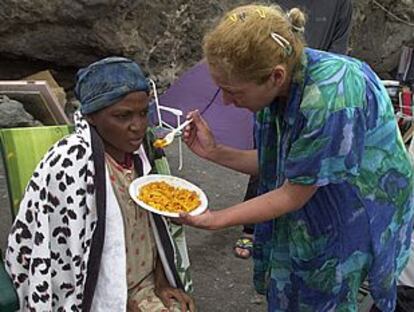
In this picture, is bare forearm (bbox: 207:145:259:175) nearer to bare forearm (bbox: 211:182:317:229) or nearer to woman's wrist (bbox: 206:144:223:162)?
woman's wrist (bbox: 206:144:223:162)

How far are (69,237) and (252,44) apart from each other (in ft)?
2.71

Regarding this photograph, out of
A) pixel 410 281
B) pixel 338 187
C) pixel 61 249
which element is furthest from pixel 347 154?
pixel 410 281

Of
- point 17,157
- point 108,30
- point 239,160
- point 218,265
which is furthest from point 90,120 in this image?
point 108,30

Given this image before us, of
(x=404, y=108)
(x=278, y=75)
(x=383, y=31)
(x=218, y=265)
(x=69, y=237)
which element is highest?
(x=278, y=75)

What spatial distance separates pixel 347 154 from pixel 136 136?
68cm

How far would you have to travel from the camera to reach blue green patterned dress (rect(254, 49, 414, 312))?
1950 millimetres

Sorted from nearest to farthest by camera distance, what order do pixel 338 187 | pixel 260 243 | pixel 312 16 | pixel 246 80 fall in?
pixel 246 80, pixel 338 187, pixel 260 243, pixel 312 16

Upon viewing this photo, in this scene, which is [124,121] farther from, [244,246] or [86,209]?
[244,246]

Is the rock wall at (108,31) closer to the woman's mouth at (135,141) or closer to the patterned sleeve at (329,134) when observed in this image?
the woman's mouth at (135,141)

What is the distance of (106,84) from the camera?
85.9 inches

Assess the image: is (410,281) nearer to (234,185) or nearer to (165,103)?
(165,103)

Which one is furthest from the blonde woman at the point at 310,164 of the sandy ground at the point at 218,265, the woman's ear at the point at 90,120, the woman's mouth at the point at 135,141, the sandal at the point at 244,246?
the sandal at the point at 244,246

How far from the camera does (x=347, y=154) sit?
6.42 ft

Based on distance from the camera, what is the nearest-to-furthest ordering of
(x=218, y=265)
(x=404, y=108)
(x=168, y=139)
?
(x=168, y=139) < (x=404, y=108) < (x=218, y=265)
